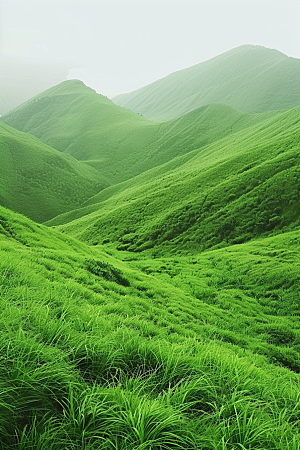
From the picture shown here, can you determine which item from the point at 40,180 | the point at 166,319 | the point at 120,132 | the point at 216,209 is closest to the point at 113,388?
the point at 166,319

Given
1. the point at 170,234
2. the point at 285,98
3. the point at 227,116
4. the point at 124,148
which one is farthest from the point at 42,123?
the point at 285,98

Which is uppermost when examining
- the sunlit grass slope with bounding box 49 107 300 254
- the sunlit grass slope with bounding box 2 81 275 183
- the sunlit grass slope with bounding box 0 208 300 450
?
the sunlit grass slope with bounding box 2 81 275 183

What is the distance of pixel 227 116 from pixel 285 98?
108176 mm

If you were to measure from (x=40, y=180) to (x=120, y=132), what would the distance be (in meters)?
64.2

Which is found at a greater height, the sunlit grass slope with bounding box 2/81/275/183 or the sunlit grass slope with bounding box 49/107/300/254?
the sunlit grass slope with bounding box 2/81/275/183

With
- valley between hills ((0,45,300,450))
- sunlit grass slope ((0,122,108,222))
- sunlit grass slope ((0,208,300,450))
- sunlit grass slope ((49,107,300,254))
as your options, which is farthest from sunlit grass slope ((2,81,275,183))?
sunlit grass slope ((0,208,300,450))

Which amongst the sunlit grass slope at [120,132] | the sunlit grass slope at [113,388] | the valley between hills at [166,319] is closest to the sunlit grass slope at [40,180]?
the sunlit grass slope at [120,132]

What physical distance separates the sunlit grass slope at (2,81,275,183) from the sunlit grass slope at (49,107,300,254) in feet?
184

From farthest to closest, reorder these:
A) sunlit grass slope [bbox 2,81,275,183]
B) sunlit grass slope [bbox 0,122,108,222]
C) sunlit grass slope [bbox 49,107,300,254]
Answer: sunlit grass slope [bbox 2,81,275,183] → sunlit grass slope [bbox 0,122,108,222] → sunlit grass slope [bbox 49,107,300,254]

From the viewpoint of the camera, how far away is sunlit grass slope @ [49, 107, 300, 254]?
3159 cm

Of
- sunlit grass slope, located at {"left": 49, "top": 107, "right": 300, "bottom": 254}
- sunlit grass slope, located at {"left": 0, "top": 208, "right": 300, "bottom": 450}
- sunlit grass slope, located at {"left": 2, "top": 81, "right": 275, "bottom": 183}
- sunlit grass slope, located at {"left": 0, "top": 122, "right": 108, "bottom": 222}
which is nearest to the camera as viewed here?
sunlit grass slope, located at {"left": 0, "top": 208, "right": 300, "bottom": 450}

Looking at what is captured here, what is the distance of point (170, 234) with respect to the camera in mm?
35719

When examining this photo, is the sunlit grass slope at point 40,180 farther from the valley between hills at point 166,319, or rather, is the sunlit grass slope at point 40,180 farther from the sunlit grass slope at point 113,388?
the sunlit grass slope at point 113,388

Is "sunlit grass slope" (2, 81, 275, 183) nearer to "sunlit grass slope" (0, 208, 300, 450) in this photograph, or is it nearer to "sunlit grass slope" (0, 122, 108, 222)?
"sunlit grass slope" (0, 122, 108, 222)
